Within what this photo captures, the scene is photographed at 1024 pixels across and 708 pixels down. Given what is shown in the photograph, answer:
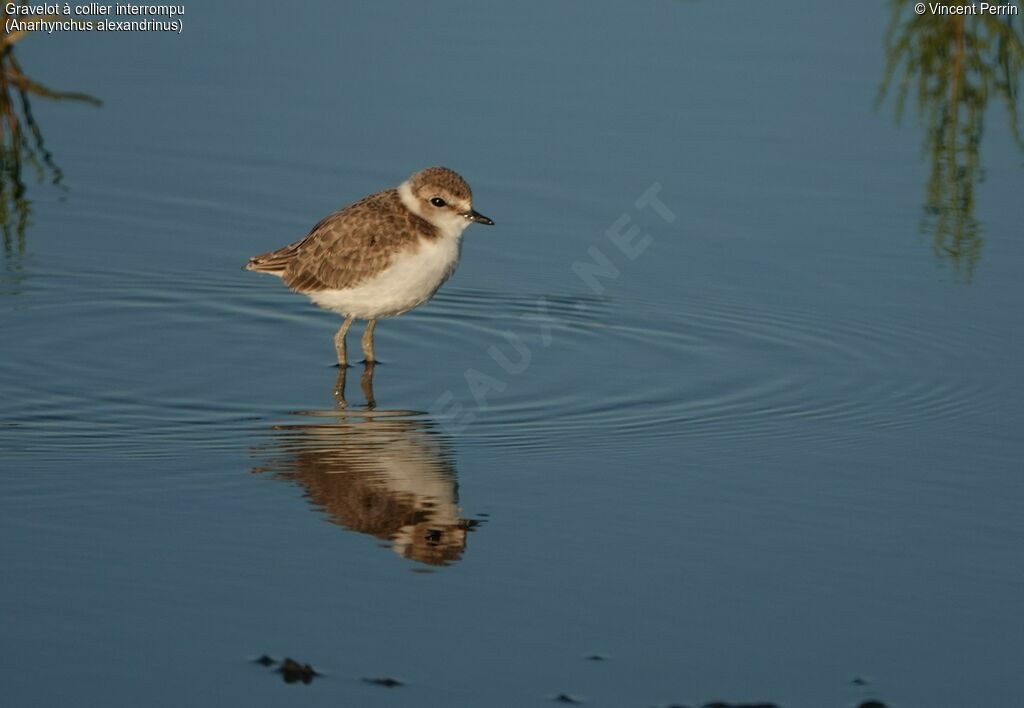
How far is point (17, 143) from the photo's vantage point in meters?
16.7

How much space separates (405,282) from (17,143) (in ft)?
18.7

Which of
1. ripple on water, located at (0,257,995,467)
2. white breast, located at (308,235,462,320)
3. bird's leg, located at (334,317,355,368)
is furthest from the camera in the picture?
bird's leg, located at (334,317,355,368)

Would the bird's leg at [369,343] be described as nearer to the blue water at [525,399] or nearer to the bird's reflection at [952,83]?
the blue water at [525,399]

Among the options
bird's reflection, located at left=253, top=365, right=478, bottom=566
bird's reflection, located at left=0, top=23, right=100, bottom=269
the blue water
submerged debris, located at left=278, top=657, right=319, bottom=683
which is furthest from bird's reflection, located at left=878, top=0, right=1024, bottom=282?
submerged debris, located at left=278, top=657, right=319, bottom=683

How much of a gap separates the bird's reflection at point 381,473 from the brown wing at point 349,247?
1444mm

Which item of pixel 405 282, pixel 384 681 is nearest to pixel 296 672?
pixel 384 681

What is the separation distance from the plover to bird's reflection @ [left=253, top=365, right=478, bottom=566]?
128cm

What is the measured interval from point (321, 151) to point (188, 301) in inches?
129

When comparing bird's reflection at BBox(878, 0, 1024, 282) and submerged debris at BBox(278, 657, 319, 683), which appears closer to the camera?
submerged debris at BBox(278, 657, 319, 683)

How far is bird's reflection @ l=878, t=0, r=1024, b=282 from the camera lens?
51.6ft

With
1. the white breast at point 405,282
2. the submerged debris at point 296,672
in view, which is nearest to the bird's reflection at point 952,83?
the white breast at point 405,282

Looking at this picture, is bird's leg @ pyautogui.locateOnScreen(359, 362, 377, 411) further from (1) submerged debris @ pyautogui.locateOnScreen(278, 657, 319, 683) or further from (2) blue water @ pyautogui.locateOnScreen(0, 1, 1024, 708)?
(1) submerged debris @ pyautogui.locateOnScreen(278, 657, 319, 683)

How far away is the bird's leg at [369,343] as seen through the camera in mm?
12969

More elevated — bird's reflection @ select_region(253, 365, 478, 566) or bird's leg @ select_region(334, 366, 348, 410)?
bird's leg @ select_region(334, 366, 348, 410)
